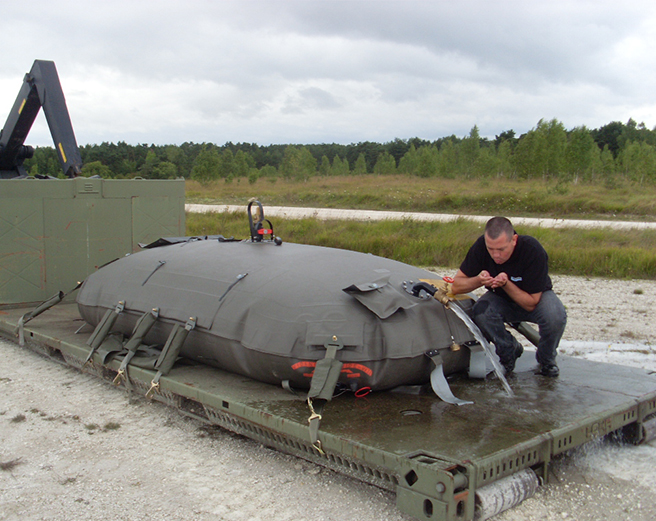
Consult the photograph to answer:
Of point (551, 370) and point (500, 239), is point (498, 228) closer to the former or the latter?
point (500, 239)

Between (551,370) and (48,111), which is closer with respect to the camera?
(551,370)

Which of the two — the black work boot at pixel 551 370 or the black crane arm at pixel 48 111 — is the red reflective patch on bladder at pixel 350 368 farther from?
the black crane arm at pixel 48 111

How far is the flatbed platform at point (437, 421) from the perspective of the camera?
2953 mm

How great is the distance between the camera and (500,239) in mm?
4262

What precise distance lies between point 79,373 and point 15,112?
595 centimetres

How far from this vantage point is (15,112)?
378 inches

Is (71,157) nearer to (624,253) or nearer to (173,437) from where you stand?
(173,437)

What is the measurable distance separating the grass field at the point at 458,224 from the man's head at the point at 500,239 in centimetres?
781

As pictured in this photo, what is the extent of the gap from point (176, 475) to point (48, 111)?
728 cm

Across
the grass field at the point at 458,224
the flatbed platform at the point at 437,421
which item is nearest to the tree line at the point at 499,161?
the grass field at the point at 458,224

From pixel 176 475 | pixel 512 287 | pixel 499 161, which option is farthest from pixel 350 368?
pixel 499 161

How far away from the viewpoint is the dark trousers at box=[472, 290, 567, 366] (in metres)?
4.39

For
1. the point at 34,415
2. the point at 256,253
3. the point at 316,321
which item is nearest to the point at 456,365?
the point at 316,321

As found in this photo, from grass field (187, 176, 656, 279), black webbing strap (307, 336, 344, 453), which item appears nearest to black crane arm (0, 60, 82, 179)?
grass field (187, 176, 656, 279)
